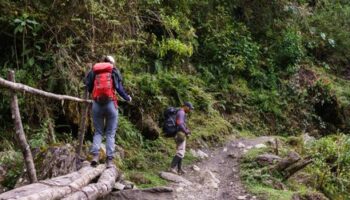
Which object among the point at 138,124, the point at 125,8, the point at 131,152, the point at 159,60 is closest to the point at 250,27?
the point at 159,60

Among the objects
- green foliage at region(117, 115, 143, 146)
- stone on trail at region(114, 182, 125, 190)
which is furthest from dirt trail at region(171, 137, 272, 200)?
green foliage at region(117, 115, 143, 146)

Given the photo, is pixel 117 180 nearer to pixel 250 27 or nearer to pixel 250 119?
pixel 250 119

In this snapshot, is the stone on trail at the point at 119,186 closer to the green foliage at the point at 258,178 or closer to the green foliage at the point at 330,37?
the green foliage at the point at 258,178

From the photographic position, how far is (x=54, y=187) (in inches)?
209

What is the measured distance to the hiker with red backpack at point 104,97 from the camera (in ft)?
23.9

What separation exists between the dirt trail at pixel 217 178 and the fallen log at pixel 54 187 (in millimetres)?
2226

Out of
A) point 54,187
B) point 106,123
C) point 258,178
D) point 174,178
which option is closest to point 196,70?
point 258,178

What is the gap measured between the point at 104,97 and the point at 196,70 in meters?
9.74

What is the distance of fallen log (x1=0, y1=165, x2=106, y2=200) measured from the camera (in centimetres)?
478

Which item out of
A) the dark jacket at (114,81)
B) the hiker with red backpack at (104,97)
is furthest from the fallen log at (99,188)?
the dark jacket at (114,81)

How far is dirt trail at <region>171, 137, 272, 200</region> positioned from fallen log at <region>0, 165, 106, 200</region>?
2.23 metres

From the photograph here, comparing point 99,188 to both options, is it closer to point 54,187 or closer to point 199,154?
point 54,187

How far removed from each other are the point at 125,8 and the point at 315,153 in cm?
619

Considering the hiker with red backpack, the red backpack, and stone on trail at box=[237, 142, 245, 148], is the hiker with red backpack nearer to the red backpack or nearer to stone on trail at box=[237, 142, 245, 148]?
the red backpack
